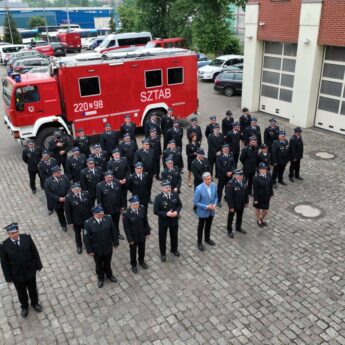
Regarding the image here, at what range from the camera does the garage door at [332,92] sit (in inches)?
558

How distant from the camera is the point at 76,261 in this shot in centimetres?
771

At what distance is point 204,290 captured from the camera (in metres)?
6.72

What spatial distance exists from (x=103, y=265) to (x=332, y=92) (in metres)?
11.8

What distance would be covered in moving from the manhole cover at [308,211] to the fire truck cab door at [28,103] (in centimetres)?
905

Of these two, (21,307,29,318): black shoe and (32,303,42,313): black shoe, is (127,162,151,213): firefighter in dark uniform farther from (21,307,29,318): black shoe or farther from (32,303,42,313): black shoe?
(21,307,29,318): black shoe

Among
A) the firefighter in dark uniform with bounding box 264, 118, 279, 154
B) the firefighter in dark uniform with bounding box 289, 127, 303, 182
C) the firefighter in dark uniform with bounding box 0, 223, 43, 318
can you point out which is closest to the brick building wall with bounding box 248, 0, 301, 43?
the firefighter in dark uniform with bounding box 264, 118, 279, 154

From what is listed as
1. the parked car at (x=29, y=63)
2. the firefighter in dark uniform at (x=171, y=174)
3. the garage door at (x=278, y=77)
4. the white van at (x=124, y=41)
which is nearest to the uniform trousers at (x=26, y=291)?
the firefighter in dark uniform at (x=171, y=174)

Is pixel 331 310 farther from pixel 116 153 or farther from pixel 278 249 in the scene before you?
pixel 116 153

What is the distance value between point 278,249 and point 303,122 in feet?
30.2

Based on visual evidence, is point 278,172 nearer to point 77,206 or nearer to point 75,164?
point 75,164

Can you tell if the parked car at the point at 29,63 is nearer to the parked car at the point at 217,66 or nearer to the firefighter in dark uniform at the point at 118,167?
the parked car at the point at 217,66

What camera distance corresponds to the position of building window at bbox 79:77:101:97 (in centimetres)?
1322

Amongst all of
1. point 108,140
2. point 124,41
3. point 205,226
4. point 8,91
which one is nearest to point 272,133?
point 205,226

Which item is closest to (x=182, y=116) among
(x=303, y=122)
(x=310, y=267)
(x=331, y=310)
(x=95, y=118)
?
(x=95, y=118)
